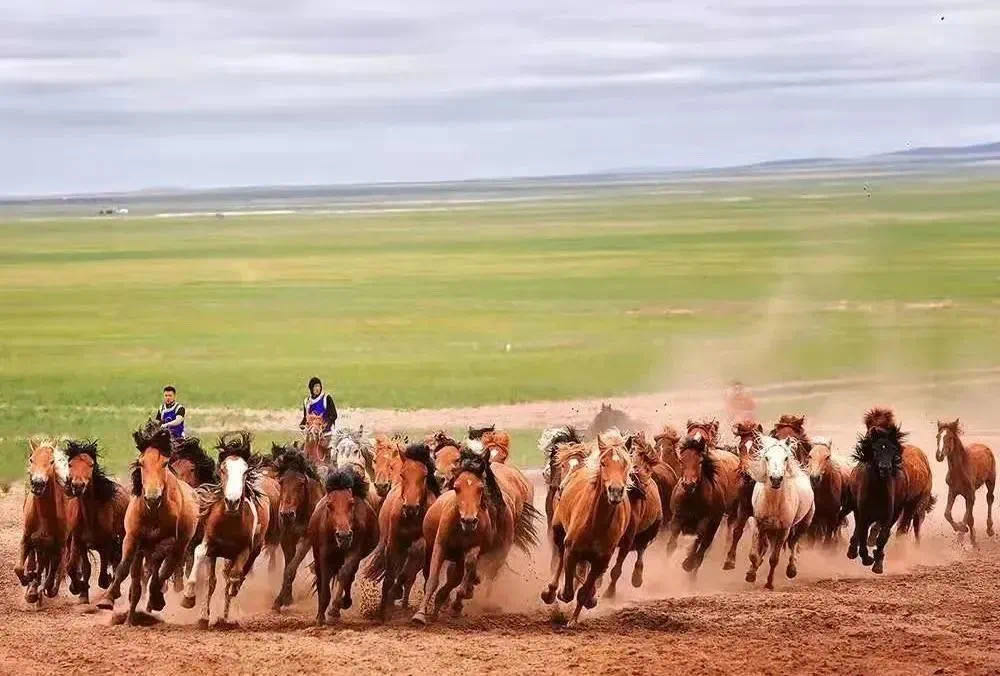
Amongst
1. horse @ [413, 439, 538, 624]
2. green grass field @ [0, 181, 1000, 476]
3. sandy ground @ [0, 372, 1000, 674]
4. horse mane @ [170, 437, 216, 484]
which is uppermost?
green grass field @ [0, 181, 1000, 476]

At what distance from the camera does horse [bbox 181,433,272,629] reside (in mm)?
12531

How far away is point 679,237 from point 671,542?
2879 inches

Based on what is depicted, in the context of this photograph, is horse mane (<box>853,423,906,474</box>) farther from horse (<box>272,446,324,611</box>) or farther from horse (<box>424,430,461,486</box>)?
horse (<box>272,446,324,611</box>)

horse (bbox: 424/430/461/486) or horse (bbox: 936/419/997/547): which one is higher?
horse (bbox: 936/419/997/547)

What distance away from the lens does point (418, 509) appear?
1284 cm

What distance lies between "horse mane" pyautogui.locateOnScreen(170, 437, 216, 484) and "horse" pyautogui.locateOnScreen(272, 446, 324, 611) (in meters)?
0.52

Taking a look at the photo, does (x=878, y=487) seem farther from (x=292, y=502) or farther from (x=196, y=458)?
(x=196, y=458)

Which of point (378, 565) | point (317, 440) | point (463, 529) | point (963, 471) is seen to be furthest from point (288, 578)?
point (963, 471)

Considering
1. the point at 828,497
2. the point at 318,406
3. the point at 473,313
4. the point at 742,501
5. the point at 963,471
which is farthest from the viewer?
the point at 473,313

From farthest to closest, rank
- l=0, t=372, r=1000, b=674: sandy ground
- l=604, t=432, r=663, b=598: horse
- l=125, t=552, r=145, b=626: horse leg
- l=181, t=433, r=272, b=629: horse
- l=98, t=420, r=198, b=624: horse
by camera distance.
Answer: l=604, t=432, r=663, b=598: horse
l=181, t=433, r=272, b=629: horse
l=125, t=552, r=145, b=626: horse leg
l=98, t=420, r=198, b=624: horse
l=0, t=372, r=1000, b=674: sandy ground

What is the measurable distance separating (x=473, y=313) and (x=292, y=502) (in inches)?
1470

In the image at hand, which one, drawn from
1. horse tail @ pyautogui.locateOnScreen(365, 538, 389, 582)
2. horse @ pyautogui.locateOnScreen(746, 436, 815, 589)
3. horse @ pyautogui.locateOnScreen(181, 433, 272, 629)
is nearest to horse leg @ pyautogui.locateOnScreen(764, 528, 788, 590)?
horse @ pyautogui.locateOnScreen(746, 436, 815, 589)

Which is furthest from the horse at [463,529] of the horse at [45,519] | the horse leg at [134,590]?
the horse at [45,519]

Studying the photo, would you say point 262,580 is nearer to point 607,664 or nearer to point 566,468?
point 566,468
